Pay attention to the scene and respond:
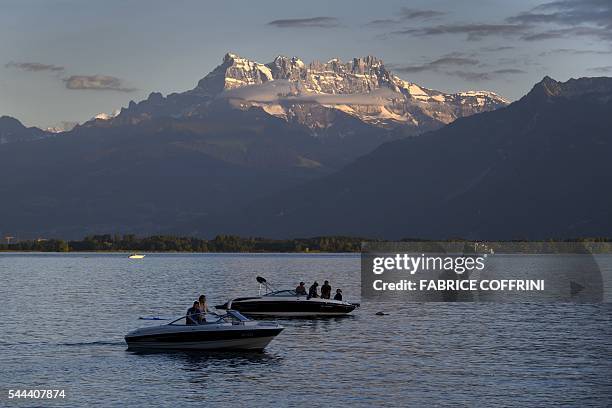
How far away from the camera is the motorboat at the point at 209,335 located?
7675cm

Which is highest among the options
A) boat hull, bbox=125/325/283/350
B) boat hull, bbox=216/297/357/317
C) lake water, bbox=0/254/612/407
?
boat hull, bbox=216/297/357/317

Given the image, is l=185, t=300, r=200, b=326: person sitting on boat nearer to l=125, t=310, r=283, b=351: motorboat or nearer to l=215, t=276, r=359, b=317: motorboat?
l=125, t=310, r=283, b=351: motorboat

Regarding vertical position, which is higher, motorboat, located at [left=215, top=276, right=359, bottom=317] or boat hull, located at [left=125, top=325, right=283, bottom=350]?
motorboat, located at [left=215, top=276, right=359, bottom=317]

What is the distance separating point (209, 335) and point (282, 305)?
90.1ft

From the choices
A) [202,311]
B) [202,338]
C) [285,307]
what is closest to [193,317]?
[202,311]

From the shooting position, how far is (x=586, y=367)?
239ft

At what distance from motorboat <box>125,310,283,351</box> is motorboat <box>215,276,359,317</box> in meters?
23.9

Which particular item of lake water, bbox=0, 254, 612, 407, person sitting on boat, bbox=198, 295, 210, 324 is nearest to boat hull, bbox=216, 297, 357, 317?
lake water, bbox=0, 254, 612, 407

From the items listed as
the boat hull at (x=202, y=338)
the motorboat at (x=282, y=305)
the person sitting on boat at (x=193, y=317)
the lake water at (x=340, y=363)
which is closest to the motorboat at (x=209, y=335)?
the boat hull at (x=202, y=338)

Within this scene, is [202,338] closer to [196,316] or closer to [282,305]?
[196,316]

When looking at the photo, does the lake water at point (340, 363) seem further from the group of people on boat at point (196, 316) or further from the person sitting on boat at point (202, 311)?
the person sitting on boat at point (202, 311)

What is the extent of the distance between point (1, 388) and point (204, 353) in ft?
60.5

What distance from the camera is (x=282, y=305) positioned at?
103562 mm

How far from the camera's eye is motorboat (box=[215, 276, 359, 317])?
103 meters
